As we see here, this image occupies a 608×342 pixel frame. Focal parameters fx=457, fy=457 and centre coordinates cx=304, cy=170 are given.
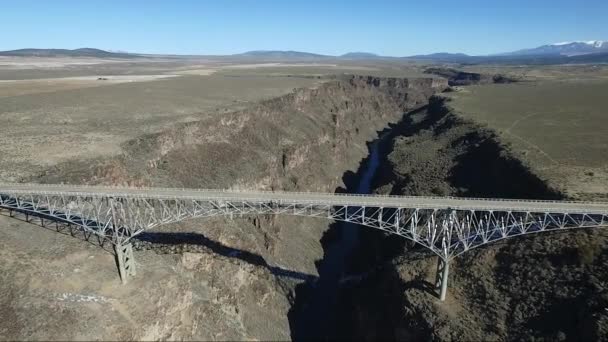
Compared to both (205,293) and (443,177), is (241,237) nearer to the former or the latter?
(205,293)

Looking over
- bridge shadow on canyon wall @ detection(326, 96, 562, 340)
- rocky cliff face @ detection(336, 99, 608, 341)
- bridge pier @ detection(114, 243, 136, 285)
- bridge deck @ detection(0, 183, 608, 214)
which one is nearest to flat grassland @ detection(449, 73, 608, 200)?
bridge shadow on canyon wall @ detection(326, 96, 562, 340)

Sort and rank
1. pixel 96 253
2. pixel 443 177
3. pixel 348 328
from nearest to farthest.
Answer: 1. pixel 96 253
2. pixel 348 328
3. pixel 443 177

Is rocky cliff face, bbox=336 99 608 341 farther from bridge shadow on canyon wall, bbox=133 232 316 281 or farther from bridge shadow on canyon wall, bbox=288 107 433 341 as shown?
bridge shadow on canyon wall, bbox=133 232 316 281

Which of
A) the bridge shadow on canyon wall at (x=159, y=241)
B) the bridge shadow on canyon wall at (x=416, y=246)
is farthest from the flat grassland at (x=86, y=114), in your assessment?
the bridge shadow on canyon wall at (x=416, y=246)

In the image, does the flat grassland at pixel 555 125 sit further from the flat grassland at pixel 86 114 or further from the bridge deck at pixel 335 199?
the flat grassland at pixel 86 114

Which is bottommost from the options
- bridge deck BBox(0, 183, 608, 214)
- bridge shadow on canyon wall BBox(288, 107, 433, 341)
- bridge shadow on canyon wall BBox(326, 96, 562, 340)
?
bridge shadow on canyon wall BBox(288, 107, 433, 341)

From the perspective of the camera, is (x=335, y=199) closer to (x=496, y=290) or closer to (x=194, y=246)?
(x=194, y=246)

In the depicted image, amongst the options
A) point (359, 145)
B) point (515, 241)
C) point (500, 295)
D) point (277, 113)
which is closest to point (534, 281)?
point (500, 295)
